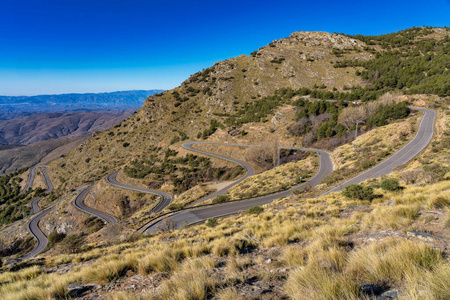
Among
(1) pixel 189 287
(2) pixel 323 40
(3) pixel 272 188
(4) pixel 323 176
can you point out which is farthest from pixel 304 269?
(2) pixel 323 40

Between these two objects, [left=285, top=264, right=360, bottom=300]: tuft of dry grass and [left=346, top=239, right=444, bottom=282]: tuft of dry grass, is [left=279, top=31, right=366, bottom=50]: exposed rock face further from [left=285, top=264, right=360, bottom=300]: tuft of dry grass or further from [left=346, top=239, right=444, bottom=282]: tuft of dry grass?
[left=285, top=264, right=360, bottom=300]: tuft of dry grass

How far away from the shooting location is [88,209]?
2258 inches

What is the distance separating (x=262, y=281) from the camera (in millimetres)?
4461

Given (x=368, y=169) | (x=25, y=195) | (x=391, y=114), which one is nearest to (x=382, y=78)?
(x=391, y=114)

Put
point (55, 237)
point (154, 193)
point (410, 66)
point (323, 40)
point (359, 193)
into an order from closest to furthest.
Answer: point (359, 193)
point (55, 237)
point (154, 193)
point (410, 66)
point (323, 40)

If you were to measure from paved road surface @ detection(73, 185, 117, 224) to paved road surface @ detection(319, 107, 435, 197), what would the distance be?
159ft

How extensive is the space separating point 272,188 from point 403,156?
18.0m

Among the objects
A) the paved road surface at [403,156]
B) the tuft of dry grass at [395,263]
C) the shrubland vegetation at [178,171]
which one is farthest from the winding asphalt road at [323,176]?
the tuft of dry grass at [395,263]

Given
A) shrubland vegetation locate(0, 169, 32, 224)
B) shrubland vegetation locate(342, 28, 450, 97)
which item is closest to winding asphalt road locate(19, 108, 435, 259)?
shrubland vegetation locate(342, 28, 450, 97)

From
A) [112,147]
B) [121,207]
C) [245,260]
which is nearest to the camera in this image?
[245,260]

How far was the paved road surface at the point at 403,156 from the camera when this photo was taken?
24447 millimetres

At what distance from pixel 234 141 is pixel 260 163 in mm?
14613

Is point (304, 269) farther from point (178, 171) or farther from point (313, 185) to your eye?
point (178, 171)

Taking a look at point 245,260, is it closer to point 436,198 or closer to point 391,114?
point 436,198
